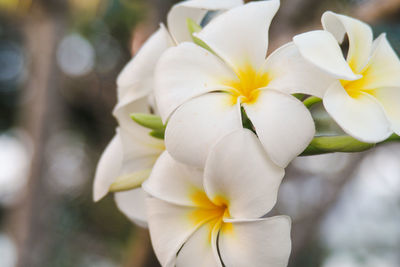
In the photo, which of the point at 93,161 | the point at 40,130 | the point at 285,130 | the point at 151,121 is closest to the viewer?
the point at 285,130

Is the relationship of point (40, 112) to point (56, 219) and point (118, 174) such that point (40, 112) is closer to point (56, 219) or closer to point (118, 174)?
point (56, 219)

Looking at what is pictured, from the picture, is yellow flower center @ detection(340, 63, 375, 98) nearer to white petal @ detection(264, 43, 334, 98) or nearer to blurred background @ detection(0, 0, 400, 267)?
white petal @ detection(264, 43, 334, 98)

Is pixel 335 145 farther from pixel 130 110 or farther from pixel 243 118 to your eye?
pixel 130 110

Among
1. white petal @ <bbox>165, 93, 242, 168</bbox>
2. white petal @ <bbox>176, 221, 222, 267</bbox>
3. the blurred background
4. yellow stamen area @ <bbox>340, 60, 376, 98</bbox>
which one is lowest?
the blurred background

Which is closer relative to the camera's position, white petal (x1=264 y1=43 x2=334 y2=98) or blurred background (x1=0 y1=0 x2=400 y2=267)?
white petal (x1=264 y1=43 x2=334 y2=98)

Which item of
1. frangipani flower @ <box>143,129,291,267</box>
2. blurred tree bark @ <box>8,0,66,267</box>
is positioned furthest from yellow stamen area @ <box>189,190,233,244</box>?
blurred tree bark @ <box>8,0,66,267</box>

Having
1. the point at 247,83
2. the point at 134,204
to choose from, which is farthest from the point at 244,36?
the point at 134,204

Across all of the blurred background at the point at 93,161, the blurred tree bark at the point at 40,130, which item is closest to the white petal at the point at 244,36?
the blurred background at the point at 93,161

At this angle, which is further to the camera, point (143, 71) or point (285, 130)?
point (143, 71)
